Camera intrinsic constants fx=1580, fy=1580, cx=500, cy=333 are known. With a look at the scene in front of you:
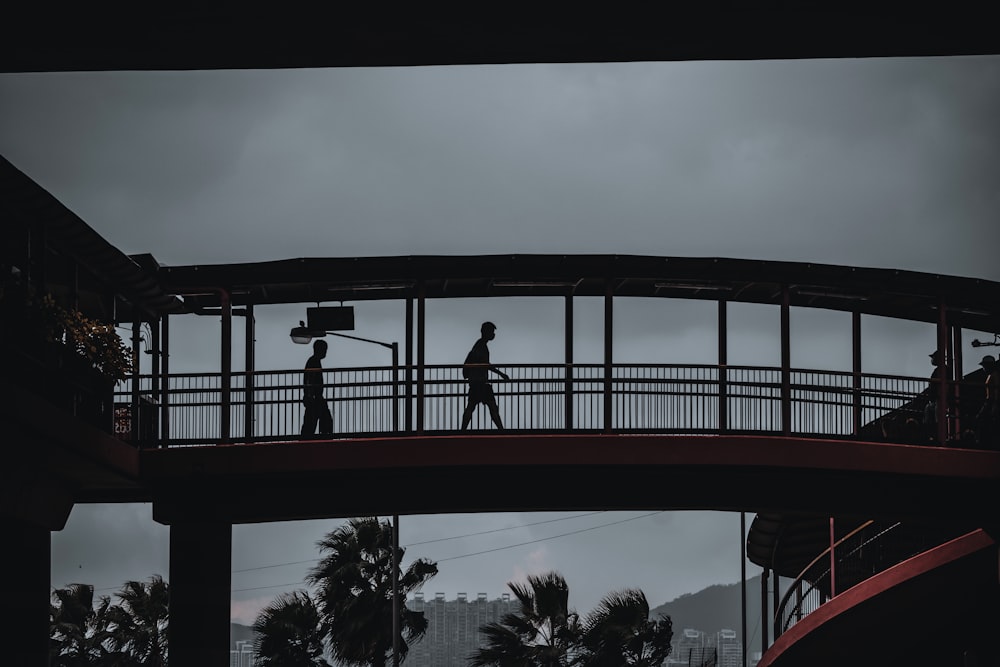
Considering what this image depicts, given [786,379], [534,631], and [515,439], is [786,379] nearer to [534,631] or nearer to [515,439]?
[515,439]

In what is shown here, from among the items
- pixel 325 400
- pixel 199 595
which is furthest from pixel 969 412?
pixel 199 595

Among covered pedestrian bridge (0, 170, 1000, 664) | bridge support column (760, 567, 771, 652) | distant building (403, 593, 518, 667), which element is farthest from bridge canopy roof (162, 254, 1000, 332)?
distant building (403, 593, 518, 667)

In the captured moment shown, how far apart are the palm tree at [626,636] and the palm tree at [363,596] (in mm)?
5380

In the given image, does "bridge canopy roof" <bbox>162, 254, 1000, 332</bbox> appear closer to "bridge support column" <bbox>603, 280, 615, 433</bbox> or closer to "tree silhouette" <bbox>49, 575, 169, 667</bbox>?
"bridge support column" <bbox>603, 280, 615, 433</bbox>

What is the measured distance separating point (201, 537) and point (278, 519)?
1262 mm

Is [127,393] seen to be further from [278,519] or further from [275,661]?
[275,661]

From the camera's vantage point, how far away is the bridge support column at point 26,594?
20.6m

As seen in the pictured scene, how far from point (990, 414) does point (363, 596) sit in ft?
74.3

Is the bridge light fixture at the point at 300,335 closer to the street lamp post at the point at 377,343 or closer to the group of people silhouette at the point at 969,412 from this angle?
the street lamp post at the point at 377,343

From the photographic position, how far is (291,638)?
139ft

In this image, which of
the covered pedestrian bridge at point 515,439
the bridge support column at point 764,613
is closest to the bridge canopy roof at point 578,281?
the covered pedestrian bridge at point 515,439

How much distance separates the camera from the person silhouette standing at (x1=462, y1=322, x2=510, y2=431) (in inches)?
929

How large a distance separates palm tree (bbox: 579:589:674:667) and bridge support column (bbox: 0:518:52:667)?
20.1 m

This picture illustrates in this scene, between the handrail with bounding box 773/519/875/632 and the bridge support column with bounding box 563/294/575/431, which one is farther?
the handrail with bounding box 773/519/875/632
